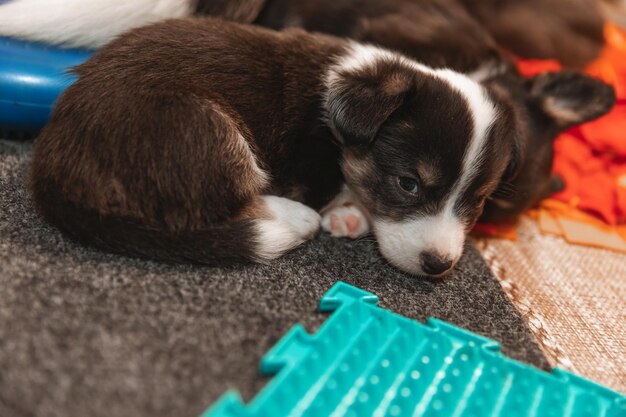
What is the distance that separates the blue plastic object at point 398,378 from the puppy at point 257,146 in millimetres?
365

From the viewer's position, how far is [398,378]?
1332 millimetres

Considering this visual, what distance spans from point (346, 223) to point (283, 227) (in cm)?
35

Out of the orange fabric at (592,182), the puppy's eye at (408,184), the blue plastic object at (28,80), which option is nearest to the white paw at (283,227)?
the puppy's eye at (408,184)

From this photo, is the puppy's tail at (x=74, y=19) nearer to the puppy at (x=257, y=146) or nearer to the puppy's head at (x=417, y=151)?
the puppy at (x=257, y=146)

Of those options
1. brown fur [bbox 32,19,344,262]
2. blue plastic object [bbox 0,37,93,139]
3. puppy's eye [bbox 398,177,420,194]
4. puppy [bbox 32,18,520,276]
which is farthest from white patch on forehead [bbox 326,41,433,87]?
blue plastic object [bbox 0,37,93,139]

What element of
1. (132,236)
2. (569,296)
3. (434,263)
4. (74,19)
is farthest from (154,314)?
(569,296)

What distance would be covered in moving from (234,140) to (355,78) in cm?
44

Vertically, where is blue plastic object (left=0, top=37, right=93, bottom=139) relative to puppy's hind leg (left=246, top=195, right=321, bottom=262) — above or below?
above

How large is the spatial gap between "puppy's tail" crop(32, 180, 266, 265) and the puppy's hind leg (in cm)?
8

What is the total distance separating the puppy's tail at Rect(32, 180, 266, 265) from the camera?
5.10 feet

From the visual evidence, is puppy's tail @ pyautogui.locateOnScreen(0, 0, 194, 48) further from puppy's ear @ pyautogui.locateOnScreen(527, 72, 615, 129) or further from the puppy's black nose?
puppy's ear @ pyautogui.locateOnScreen(527, 72, 615, 129)

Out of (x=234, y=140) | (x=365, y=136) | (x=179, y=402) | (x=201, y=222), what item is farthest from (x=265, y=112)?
(x=179, y=402)

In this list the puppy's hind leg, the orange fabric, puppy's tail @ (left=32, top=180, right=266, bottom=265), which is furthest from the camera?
the orange fabric

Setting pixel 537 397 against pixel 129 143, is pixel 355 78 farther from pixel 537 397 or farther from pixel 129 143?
pixel 537 397
